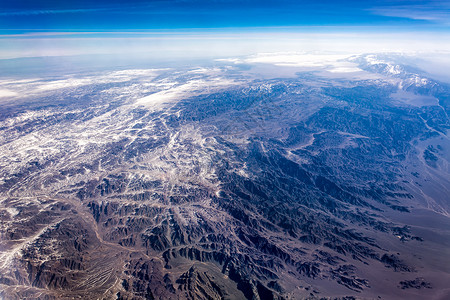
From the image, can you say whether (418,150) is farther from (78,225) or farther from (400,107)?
(78,225)

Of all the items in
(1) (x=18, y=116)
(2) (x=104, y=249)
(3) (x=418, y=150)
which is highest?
(1) (x=18, y=116)

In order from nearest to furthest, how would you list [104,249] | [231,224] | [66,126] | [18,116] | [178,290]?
[178,290]
[104,249]
[231,224]
[66,126]
[18,116]

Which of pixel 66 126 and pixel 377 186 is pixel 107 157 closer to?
pixel 66 126

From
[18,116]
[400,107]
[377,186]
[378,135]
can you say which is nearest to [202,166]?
[377,186]

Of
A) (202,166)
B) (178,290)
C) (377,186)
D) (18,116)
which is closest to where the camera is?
(178,290)

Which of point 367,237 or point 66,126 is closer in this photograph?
point 367,237

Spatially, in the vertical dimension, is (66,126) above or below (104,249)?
above
